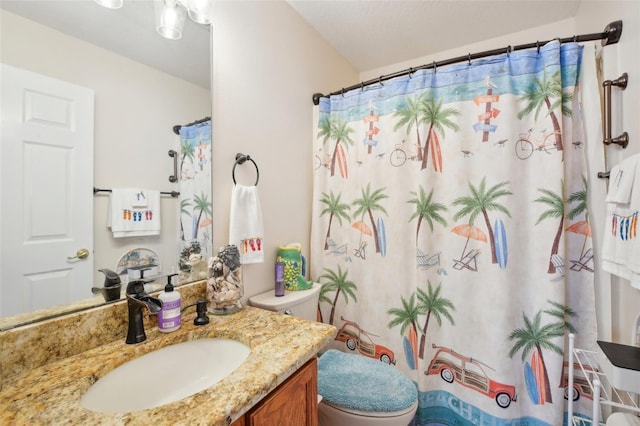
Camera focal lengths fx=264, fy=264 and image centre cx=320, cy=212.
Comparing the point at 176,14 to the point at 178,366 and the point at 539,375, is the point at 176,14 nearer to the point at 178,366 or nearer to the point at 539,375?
the point at 178,366

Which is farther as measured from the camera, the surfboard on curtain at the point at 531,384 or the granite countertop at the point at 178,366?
the surfboard on curtain at the point at 531,384

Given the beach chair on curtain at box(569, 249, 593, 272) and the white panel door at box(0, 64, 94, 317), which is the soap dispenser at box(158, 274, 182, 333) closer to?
the white panel door at box(0, 64, 94, 317)

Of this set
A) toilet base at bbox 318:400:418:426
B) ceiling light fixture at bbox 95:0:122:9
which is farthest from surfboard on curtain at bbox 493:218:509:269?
ceiling light fixture at bbox 95:0:122:9

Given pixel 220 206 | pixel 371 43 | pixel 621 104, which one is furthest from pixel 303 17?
pixel 621 104

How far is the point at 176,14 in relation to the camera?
1055 millimetres

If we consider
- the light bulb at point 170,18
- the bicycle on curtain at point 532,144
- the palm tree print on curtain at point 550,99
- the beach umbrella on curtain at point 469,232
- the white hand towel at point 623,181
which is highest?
the light bulb at point 170,18

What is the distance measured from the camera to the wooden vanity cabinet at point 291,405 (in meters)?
0.66

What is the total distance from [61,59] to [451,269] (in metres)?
1.75

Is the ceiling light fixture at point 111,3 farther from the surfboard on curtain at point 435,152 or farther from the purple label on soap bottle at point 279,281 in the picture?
the surfboard on curtain at point 435,152

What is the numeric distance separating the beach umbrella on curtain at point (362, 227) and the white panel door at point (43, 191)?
50.6 inches

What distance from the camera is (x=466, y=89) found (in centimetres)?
137

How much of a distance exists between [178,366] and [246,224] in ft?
2.03

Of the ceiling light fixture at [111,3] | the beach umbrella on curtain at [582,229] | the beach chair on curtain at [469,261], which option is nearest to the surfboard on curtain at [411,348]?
the beach chair on curtain at [469,261]

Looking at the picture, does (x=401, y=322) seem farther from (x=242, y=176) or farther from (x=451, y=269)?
(x=242, y=176)
